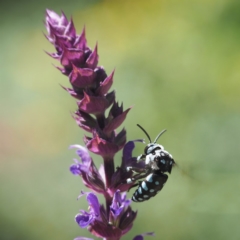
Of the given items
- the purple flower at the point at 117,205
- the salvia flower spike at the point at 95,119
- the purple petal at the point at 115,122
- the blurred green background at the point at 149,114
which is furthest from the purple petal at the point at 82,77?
the blurred green background at the point at 149,114

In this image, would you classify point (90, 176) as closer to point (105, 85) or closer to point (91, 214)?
point (91, 214)

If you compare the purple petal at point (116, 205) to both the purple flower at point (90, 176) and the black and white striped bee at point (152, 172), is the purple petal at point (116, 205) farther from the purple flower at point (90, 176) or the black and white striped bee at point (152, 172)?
the black and white striped bee at point (152, 172)

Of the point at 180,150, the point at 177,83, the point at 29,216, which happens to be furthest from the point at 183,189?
the point at 29,216

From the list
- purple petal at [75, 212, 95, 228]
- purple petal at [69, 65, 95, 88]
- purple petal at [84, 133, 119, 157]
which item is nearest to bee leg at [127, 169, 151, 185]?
purple petal at [84, 133, 119, 157]

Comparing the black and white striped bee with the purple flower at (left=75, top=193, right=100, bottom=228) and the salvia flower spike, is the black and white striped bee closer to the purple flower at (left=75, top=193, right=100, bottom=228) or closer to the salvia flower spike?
the salvia flower spike

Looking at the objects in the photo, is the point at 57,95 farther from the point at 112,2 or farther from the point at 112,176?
the point at 112,176

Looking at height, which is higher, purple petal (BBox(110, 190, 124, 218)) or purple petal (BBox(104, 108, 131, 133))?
purple petal (BBox(104, 108, 131, 133))
